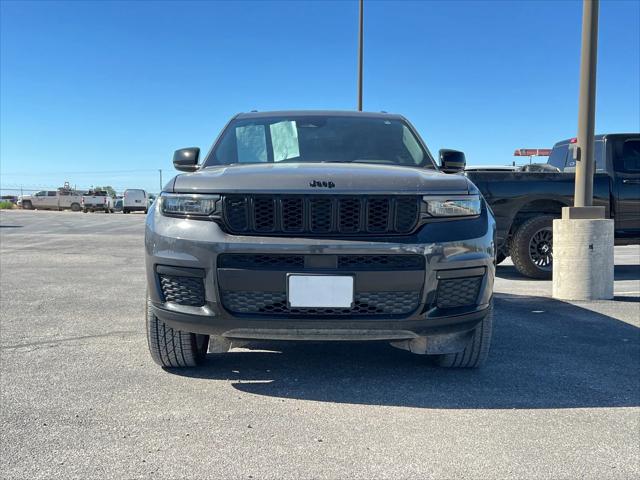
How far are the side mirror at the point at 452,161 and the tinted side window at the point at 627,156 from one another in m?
4.80

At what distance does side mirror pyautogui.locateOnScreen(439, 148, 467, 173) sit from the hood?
2.66ft

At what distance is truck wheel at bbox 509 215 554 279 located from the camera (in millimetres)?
7031

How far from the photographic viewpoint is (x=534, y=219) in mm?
7055

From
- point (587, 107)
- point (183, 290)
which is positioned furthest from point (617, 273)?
point (183, 290)

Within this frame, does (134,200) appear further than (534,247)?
Yes

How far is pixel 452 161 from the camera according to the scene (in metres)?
3.75

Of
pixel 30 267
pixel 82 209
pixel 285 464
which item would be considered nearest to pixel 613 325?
pixel 285 464

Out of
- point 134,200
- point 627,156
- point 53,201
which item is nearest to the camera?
point 627,156

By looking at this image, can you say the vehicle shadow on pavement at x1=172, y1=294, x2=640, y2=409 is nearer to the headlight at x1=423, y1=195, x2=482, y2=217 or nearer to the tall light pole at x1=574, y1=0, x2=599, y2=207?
the headlight at x1=423, y1=195, x2=482, y2=217

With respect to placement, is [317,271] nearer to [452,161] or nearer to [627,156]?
[452,161]

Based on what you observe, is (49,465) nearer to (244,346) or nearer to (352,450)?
(352,450)

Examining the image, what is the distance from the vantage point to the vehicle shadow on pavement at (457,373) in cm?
286

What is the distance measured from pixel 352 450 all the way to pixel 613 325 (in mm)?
3279

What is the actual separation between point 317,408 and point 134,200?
38042 millimetres
